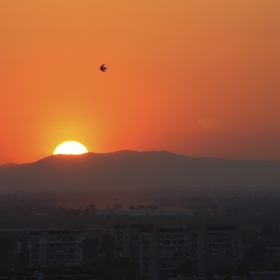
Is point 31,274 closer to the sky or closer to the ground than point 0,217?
closer to the ground

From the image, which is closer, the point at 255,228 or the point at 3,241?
the point at 3,241

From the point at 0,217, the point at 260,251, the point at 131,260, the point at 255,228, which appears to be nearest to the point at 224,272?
the point at 131,260

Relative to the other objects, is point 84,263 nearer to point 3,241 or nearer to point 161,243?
point 161,243

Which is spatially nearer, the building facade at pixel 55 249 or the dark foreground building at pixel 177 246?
the building facade at pixel 55 249

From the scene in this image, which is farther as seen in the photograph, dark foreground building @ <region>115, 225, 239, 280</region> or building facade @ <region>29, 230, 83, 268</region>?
dark foreground building @ <region>115, 225, 239, 280</region>
